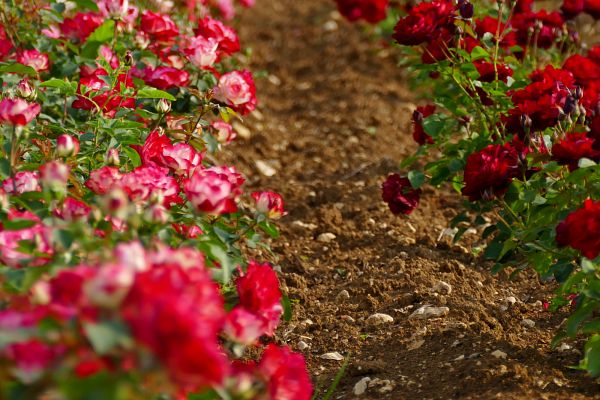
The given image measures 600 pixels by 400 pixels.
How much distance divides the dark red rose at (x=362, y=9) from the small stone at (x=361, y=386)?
287 centimetres

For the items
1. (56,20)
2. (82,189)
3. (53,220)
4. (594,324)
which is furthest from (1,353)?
(56,20)

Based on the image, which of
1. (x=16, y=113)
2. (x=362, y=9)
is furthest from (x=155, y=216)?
(x=362, y=9)

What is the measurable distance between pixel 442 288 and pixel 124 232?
1.32 metres

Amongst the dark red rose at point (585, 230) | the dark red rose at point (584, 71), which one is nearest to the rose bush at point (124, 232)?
the dark red rose at point (585, 230)

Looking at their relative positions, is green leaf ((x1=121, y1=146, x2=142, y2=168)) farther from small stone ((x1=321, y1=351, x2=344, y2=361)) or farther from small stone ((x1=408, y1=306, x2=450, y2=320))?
small stone ((x1=408, y1=306, x2=450, y2=320))

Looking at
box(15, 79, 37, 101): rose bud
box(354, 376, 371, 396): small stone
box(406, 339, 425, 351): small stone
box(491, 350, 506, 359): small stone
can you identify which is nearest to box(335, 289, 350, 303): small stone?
box(406, 339, 425, 351): small stone

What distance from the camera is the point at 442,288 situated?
112 inches

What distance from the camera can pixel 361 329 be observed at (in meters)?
2.72

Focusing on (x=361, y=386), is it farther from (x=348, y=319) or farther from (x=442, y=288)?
(x=442, y=288)

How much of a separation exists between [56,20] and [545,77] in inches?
68.9

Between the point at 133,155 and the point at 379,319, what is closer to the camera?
the point at 133,155

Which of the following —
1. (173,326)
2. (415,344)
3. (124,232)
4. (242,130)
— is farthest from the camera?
(242,130)

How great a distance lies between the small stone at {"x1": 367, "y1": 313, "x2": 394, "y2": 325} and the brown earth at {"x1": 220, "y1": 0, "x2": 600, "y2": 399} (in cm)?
1

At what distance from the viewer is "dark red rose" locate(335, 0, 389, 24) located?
4.85m
